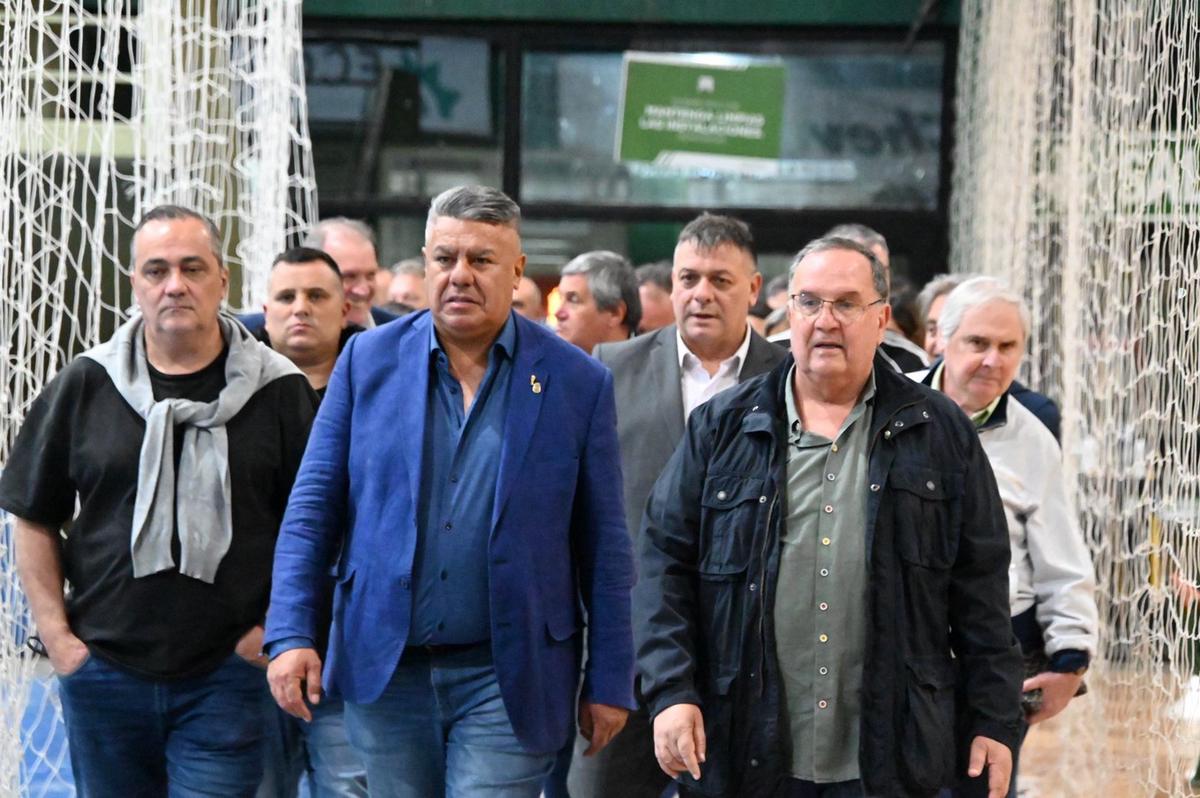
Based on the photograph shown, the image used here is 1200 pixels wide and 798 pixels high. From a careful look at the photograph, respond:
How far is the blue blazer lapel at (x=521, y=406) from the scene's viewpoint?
2.83 metres

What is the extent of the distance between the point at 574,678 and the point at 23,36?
228 cm

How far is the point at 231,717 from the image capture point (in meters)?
3.31

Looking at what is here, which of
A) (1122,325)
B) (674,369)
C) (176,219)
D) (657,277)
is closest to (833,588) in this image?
(674,369)

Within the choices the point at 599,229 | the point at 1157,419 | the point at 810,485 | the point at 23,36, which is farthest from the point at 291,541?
the point at 599,229

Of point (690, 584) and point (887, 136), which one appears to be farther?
point (887, 136)

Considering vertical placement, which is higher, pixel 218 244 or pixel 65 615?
pixel 218 244

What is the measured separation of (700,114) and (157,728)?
7341mm

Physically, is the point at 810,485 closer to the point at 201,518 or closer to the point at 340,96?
the point at 201,518

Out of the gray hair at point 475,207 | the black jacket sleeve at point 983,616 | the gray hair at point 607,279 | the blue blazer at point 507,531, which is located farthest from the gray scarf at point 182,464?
the gray hair at point 607,279

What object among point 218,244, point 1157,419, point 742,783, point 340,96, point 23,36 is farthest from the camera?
point 340,96

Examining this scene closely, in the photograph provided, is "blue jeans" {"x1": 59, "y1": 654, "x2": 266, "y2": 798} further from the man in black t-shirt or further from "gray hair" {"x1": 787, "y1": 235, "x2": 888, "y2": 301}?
"gray hair" {"x1": 787, "y1": 235, "x2": 888, "y2": 301}

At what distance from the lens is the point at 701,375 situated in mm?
3996

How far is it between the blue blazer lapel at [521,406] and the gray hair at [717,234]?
1146 mm

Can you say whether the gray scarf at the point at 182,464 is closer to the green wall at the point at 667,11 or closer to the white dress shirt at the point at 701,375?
the white dress shirt at the point at 701,375
